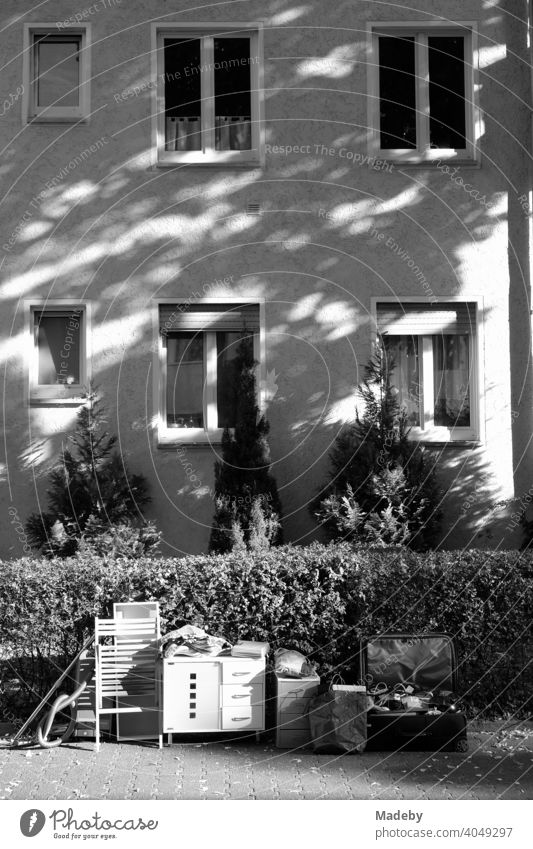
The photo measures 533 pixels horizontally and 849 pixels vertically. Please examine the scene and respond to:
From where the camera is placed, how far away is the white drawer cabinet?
9.93 m

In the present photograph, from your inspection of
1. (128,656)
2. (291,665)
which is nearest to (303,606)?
(291,665)

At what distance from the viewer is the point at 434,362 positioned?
582 inches

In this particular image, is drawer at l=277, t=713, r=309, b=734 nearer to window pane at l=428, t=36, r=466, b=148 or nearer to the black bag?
the black bag

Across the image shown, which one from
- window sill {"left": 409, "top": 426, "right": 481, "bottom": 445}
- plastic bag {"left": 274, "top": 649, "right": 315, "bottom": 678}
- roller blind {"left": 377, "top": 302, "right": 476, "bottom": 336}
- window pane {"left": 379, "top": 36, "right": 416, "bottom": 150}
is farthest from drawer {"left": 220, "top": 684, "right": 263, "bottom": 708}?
window pane {"left": 379, "top": 36, "right": 416, "bottom": 150}

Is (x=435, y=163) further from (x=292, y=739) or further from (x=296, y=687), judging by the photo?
(x=292, y=739)

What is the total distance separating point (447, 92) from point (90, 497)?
7.03 m

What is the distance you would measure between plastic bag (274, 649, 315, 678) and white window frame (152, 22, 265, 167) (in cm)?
686

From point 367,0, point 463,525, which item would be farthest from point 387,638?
point 367,0

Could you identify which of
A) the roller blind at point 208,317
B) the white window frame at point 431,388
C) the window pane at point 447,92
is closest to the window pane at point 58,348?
the roller blind at point 208,317

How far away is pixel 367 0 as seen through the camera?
1479 cm

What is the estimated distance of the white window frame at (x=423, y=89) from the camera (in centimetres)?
1464

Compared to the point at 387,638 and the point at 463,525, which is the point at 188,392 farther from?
the point at 387,638

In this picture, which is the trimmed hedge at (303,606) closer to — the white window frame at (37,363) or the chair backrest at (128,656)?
the chair backrest at (128,656)

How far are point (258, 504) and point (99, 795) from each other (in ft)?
19.0
